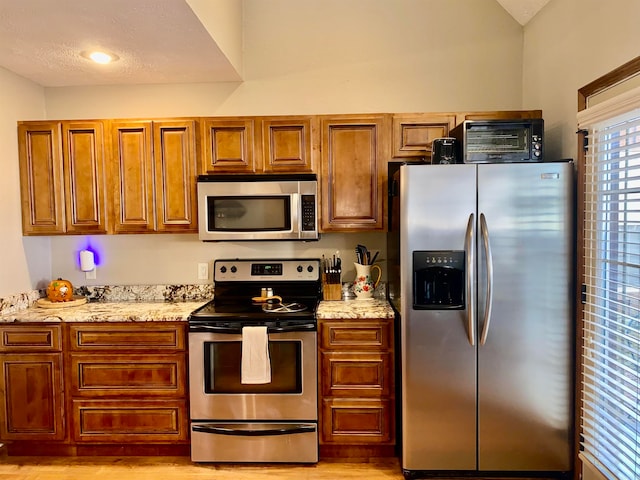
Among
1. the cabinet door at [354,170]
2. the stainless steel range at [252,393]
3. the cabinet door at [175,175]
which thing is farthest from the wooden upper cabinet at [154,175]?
the cabinet door at [354,170]

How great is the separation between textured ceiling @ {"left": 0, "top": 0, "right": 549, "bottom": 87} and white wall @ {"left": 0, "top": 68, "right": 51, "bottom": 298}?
0.12 m

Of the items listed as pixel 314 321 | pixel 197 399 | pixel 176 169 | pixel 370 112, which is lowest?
pixel 197 399

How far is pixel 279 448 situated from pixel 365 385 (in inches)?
24.9

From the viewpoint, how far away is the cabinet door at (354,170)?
9.02 ft

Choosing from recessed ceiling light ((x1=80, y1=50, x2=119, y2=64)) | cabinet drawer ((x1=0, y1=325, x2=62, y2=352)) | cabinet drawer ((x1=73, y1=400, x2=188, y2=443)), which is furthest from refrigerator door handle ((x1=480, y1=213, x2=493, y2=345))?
cabinet drawer ((x1=0, y1=325, x2=62, y2=352))

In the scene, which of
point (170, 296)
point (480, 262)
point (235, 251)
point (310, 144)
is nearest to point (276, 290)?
point (235, 251)

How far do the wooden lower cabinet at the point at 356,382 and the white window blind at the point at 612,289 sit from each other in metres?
1.04

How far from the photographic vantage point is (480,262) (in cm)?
225

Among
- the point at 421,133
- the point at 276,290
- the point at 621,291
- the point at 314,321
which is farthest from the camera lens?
the point at 276,290

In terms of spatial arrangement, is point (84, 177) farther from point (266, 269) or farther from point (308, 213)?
point (308, 213)

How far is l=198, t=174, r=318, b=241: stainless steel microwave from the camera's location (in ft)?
8.92

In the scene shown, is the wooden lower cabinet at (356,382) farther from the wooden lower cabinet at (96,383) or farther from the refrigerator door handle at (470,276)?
the wooden lower cabinet at (96,383)

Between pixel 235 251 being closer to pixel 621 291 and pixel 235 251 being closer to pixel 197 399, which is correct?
pixel 197 399

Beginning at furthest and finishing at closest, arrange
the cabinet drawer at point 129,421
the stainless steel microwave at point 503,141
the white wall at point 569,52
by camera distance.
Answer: the cabinet drawer at point 129,421
the stainless steel microwave at point 503,141
the white wall at point 569,52
